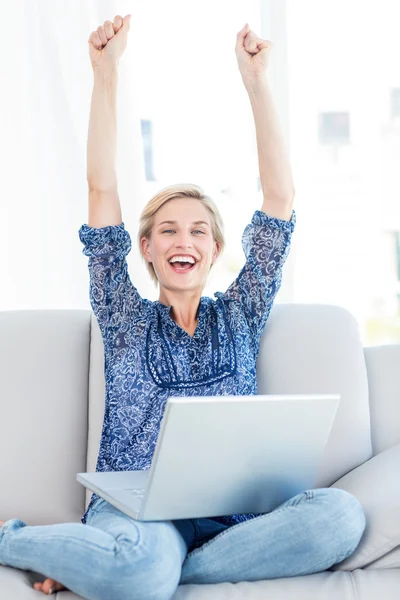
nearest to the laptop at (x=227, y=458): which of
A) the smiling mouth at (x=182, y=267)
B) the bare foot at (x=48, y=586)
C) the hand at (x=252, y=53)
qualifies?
the bare foot at (x=48, y=586)

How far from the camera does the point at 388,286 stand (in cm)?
286

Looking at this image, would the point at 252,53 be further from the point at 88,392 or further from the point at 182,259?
A: the point at 88,392

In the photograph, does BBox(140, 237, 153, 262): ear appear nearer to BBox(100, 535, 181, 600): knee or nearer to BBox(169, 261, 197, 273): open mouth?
BBox(169, 261, 197, 273): open mouth

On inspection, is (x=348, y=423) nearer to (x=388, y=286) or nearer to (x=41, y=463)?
(x=41, y=463)

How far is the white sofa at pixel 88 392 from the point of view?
191 cm

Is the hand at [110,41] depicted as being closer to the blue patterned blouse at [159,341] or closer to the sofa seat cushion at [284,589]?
the blue patterned blouse at [159,341]

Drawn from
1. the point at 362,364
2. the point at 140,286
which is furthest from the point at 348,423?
the point at 140,286

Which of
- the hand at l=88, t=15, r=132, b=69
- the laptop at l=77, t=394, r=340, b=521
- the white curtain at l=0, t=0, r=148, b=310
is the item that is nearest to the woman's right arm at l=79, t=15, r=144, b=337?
the hand at l=88, t=15, r=132, b=69

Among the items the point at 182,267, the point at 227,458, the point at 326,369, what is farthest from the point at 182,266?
the point at 227,458

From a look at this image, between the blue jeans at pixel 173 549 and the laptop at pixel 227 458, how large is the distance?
0.05m

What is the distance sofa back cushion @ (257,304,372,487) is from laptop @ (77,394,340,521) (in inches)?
14.0

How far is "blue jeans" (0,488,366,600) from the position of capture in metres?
1.37

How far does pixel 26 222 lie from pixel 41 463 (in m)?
1.00

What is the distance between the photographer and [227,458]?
4.75 ft
